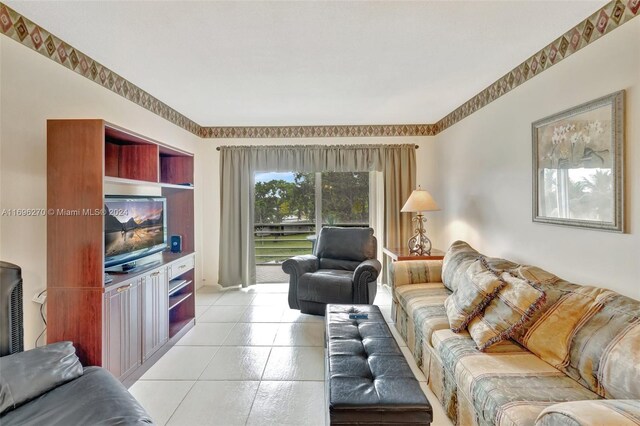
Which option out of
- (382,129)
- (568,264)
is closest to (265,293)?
(382,129)

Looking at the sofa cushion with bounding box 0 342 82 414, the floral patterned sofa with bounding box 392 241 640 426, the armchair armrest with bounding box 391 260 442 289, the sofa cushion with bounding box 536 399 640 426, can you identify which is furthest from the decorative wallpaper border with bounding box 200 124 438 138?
the sofa cushion with bounding box 536 399 640 426

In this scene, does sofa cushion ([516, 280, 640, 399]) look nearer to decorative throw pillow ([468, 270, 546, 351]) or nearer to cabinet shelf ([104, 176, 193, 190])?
decorative throw pillow ([468, 270, 546, 351])

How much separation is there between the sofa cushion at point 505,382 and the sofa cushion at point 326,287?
1.47 m

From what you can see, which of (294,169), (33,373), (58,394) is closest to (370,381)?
(58,394)

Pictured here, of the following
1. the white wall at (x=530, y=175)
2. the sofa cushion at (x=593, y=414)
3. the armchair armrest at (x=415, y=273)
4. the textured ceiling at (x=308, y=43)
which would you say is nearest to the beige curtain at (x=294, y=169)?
the white wall at (x=530, y=175)

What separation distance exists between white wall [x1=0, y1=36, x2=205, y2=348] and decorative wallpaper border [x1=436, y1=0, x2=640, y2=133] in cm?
359

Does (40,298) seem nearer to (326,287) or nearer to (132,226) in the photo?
(132,226)

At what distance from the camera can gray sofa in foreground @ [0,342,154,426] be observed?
1329mm

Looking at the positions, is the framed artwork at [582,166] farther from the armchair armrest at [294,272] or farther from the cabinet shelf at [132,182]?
the cabinet shelf at [132,182]

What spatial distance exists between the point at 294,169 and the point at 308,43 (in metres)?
2.44

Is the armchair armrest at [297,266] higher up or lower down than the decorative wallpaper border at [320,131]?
lower down

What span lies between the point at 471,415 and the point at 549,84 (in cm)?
232

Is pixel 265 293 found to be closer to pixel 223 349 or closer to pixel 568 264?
pixel 223 349

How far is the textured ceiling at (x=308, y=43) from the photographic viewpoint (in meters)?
1.81
